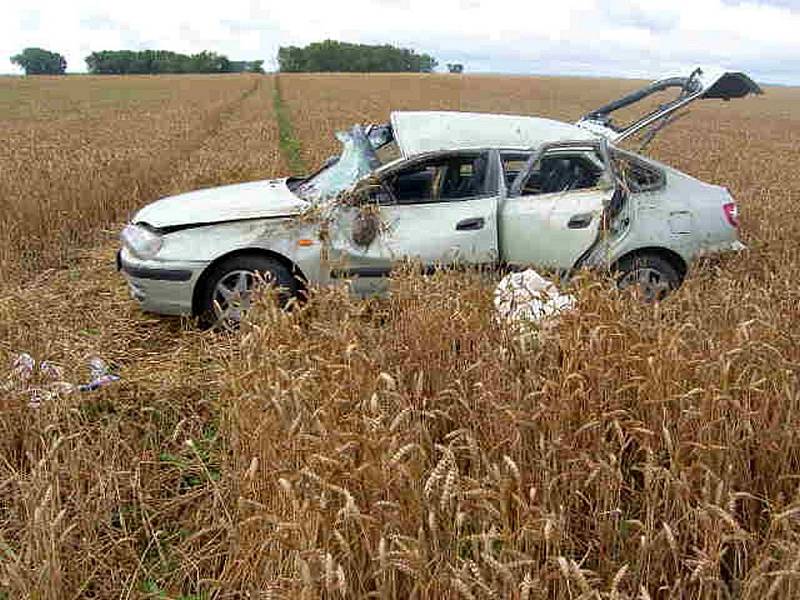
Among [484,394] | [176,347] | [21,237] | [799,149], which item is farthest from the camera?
[799,149]

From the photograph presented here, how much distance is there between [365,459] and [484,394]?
50 centimetres

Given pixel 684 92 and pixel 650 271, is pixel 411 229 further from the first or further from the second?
pixel 684 92

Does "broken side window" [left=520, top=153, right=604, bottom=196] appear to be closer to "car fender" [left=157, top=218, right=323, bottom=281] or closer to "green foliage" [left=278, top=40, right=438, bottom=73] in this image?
"car fender" [left=157, top=218, right=323, bottom=281]

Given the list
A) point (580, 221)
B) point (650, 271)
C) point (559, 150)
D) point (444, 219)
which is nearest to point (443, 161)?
point (444, 219)

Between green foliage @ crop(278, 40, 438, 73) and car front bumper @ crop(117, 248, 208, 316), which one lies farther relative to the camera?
green foliage @ crop(278, 40, 438, 73)

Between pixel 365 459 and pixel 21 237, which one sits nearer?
pixel 365 459

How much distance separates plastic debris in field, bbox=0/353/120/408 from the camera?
129 inches

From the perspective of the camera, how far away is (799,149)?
20469 millimetres

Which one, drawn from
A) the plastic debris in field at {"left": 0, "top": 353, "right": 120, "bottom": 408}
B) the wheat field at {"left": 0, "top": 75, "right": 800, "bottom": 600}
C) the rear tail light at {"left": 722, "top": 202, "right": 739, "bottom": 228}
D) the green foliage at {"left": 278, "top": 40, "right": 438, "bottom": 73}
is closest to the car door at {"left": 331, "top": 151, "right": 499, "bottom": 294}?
the wheat field at {"left": 0, "top": 75, "right": 800, "bottom": 600}

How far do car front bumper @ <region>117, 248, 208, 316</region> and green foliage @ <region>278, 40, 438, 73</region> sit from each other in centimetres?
10824

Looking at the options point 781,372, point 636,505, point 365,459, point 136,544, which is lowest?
point 136,544

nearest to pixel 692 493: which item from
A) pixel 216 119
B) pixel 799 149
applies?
pixel 799 149

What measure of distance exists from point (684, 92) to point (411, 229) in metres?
3.04

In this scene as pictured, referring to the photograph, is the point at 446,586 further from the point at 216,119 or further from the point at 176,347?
the point at 216,119
